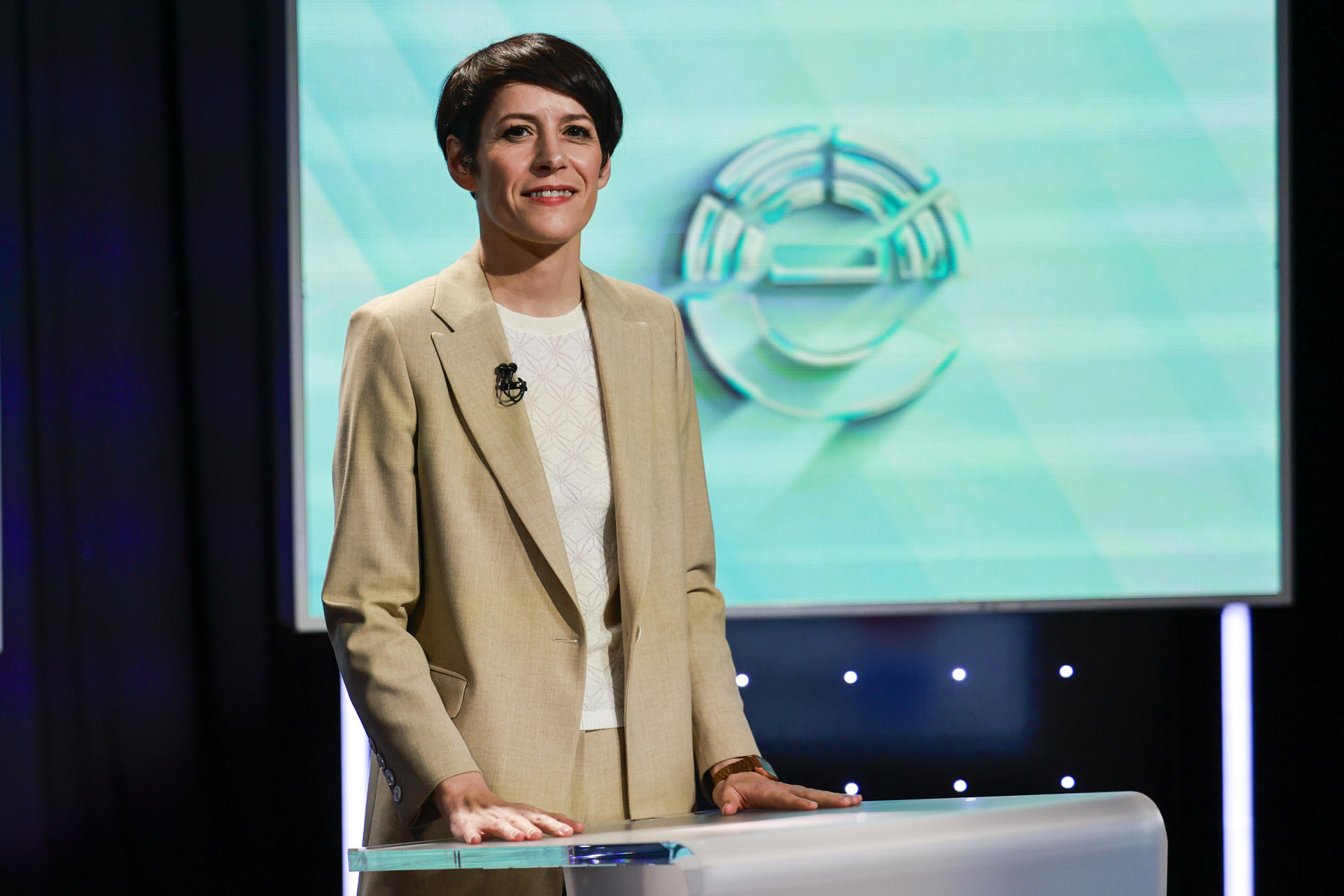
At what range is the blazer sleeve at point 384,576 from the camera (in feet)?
3.94

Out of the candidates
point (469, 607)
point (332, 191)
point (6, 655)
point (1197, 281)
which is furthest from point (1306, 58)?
point (6, 655)

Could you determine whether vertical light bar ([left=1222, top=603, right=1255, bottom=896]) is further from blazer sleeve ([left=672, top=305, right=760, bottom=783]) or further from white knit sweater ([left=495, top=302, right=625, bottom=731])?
white knit sweater ([left=495, top=302, right=625, bottom=731])

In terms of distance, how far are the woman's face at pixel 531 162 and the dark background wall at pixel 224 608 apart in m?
1.38

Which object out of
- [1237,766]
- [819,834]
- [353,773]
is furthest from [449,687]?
[1237,766]

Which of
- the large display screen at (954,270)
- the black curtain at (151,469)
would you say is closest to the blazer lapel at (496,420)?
the large display screen at (954,270)

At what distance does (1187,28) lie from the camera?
2.63 m

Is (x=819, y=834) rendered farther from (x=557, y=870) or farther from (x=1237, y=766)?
(x=1237, y=766)

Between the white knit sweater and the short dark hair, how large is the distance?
0.22 m

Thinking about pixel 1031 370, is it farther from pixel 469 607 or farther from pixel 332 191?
pixel 469 607

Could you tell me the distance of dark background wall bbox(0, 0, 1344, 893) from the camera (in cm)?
243

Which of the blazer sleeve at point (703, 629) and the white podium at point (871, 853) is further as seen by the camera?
the blazer sleeve at point (703, 629)

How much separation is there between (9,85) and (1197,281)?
253cm

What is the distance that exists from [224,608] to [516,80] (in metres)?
1.63

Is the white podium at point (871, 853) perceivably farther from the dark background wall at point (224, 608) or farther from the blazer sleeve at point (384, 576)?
the dark background wall at point (224, 608)
